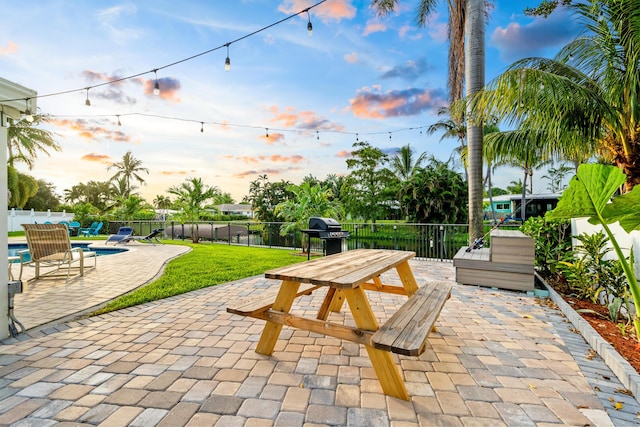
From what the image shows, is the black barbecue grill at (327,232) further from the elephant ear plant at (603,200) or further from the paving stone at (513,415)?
the paving stone at (513,415)

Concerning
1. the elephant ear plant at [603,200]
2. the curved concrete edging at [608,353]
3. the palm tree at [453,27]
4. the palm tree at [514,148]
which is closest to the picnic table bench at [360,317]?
the curved concrete edging at [608,353]

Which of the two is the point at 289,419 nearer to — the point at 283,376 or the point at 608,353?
the point at 283,376

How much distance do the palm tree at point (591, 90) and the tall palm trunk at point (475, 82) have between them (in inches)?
59.0

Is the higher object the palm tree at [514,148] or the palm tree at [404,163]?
the palm tree at [404,163]

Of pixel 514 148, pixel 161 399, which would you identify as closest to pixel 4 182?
pixel 161 399

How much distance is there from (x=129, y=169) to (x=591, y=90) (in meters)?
40.6

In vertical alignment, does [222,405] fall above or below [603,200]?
below

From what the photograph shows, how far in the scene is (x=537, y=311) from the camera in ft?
11.3

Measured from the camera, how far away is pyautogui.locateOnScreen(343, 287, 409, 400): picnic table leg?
1725mm

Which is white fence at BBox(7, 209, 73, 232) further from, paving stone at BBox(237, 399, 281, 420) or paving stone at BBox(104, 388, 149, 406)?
paving stone at BBox(237, 399, 281, 420)

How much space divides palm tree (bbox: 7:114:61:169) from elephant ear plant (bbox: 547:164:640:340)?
25035 millimetres

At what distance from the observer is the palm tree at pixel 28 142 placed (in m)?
18.0

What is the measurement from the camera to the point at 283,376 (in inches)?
77.9

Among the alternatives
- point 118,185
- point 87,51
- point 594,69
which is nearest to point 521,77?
point 594,69
